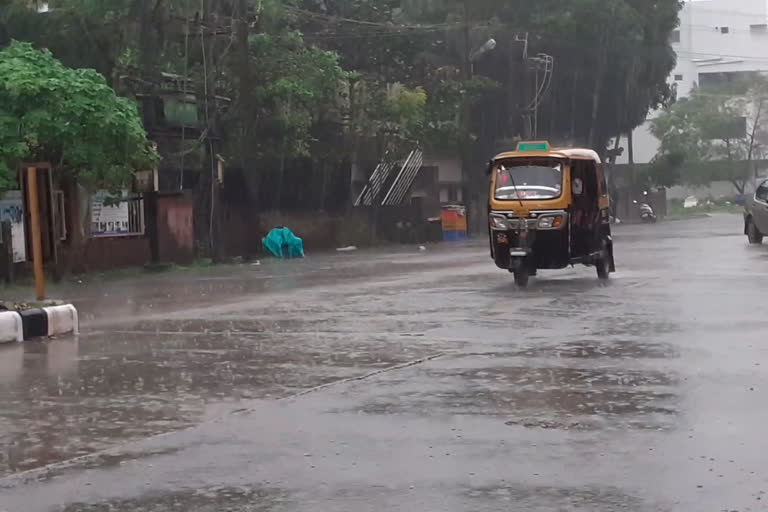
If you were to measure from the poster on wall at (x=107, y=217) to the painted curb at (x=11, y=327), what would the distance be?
14168 mm

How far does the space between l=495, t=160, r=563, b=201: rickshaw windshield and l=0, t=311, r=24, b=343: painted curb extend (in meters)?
8.87

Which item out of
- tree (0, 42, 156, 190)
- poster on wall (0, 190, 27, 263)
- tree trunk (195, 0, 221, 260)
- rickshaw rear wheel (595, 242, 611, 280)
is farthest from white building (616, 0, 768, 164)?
rickshaw rear wheel (595, 242, 611, 280)

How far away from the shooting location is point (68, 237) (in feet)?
87.0

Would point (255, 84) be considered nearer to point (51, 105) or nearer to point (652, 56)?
point (51, 105)

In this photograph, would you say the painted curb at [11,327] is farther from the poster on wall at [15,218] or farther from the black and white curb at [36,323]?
the poster on wall at [15,218]

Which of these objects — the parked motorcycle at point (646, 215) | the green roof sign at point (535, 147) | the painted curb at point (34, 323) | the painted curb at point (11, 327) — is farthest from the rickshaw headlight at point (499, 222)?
the parked motorcycle at point (646, 215)

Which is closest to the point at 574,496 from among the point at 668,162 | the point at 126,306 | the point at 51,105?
the point at 126,306

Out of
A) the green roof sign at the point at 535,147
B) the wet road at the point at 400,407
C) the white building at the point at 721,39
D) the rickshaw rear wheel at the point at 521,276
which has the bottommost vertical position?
the wet road at the point at 400,407

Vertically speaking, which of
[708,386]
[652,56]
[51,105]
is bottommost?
[708,386]

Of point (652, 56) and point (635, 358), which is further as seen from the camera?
point (652, 56)

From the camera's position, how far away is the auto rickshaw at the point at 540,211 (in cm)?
2002

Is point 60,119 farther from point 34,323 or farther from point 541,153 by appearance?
point 34,323

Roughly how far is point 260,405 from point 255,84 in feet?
83.4

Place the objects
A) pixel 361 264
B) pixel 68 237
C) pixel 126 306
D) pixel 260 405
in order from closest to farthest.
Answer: pixel 260 405 < pixel 126 306 < pixel 68 237 < pixel 361 264
